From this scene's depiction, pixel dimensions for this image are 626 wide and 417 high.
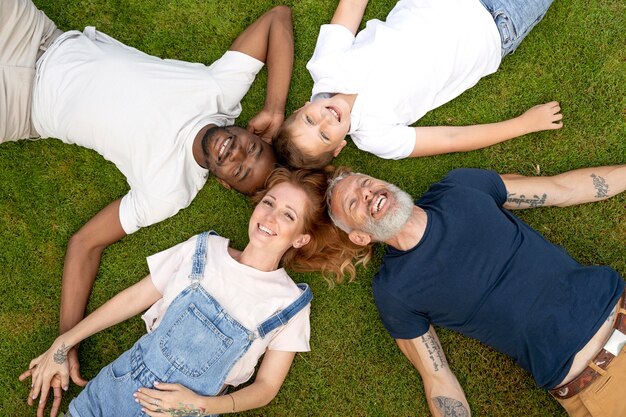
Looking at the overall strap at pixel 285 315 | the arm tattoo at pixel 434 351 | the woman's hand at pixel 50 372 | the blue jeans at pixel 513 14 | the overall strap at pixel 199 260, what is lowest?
the woman's hand at pixel 50 372

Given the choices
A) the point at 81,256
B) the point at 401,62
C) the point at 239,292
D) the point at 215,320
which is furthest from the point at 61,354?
the point at 401,62

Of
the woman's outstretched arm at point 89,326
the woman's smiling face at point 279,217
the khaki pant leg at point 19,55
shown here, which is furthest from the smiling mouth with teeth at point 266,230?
the khaki pant leg at point 19,55

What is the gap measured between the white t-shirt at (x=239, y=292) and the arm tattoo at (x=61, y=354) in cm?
71

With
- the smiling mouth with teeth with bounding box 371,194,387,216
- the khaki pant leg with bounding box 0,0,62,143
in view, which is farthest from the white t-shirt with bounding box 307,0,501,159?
the khaki pant leg with bounding box 0,0,62,143

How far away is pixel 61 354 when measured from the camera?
13.3 feet

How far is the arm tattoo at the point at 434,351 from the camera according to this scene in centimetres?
412

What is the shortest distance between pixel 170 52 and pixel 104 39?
577 millimetres

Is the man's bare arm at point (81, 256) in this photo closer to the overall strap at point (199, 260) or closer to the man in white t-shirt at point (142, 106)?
the man in white t-shirt at point (142, 106)

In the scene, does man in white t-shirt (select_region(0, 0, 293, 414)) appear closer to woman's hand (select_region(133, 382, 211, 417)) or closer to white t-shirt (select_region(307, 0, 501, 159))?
white t-shirt (select_region(307, 0, 501, 159))

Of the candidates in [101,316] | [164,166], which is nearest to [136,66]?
[164,166]

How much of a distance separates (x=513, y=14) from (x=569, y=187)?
146 centimetres

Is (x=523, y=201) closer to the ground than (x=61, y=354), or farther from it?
farther from it

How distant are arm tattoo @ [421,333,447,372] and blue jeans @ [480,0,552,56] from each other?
2.47m

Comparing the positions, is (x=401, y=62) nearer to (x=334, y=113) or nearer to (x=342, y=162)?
(x=334, y=113)
